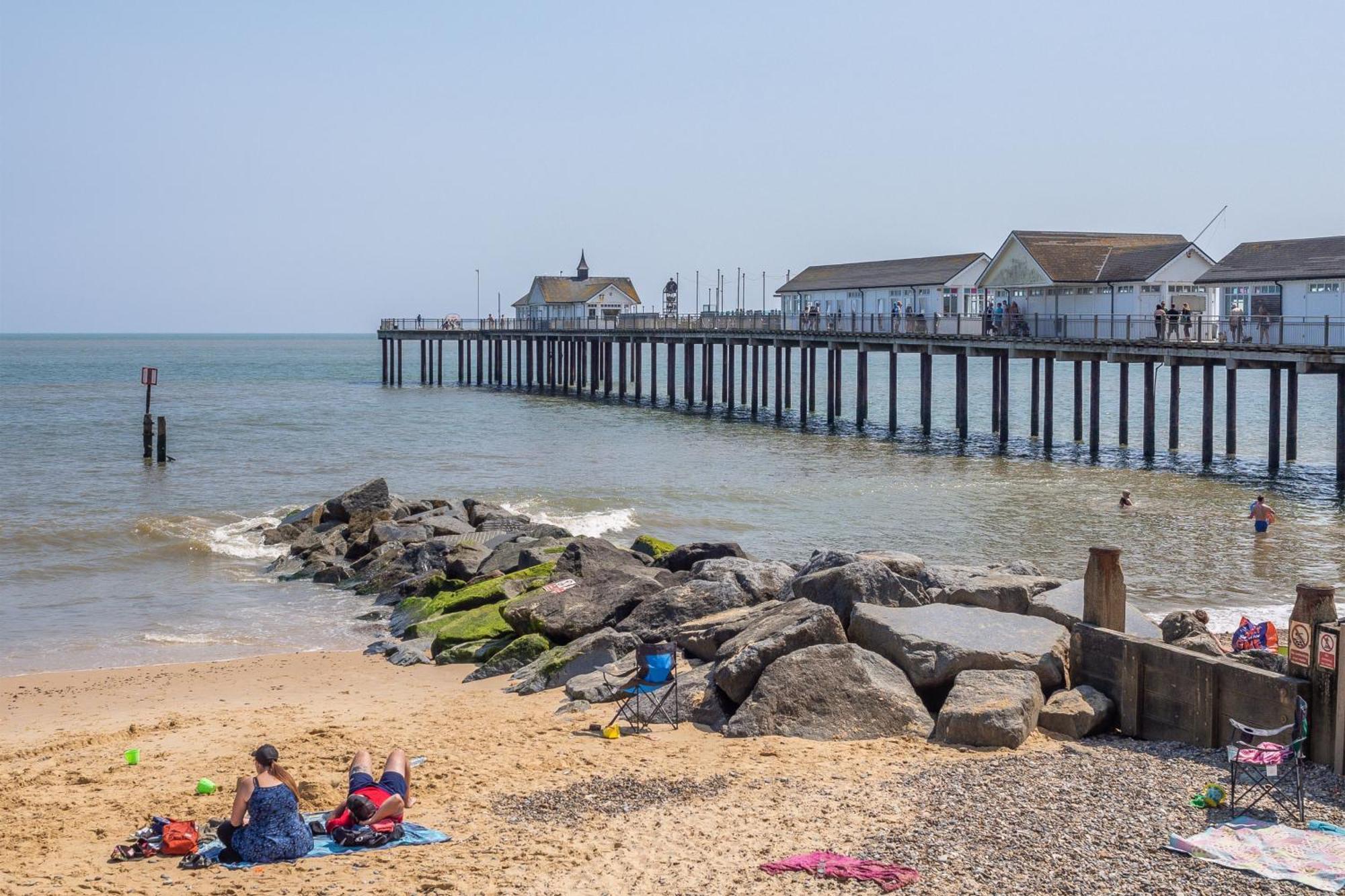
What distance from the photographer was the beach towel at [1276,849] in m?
7.79

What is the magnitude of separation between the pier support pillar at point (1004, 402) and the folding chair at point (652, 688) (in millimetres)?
29536

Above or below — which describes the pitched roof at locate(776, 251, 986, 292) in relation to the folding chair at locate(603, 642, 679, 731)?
above

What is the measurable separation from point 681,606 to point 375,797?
5.57 meters

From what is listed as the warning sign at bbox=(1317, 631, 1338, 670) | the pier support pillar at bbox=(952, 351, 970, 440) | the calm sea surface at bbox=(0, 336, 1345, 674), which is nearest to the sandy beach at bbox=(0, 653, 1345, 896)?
the warning sign at bbox=(1317, 631, 1338, 670)

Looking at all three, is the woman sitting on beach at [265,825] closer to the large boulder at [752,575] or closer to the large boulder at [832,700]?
the large boulder at [832,700]

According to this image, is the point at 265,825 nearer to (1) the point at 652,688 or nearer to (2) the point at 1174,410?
(1) the point at 652,688

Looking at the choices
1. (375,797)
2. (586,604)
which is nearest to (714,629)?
(586,604)

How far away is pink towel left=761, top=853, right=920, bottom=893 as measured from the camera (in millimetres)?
7879

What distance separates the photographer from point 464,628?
1611 cm

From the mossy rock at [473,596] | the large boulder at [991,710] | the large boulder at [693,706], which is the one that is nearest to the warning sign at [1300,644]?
the large boulder at [991,710]

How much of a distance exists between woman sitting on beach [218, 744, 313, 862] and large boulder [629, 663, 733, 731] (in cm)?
359

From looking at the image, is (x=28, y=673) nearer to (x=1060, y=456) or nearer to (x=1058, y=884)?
(x=1058, y=884)

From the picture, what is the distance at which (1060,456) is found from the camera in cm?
3850

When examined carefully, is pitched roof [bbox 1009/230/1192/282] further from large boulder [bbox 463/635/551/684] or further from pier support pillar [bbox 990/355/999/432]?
large boulder [bbox 463/635/551/684]
